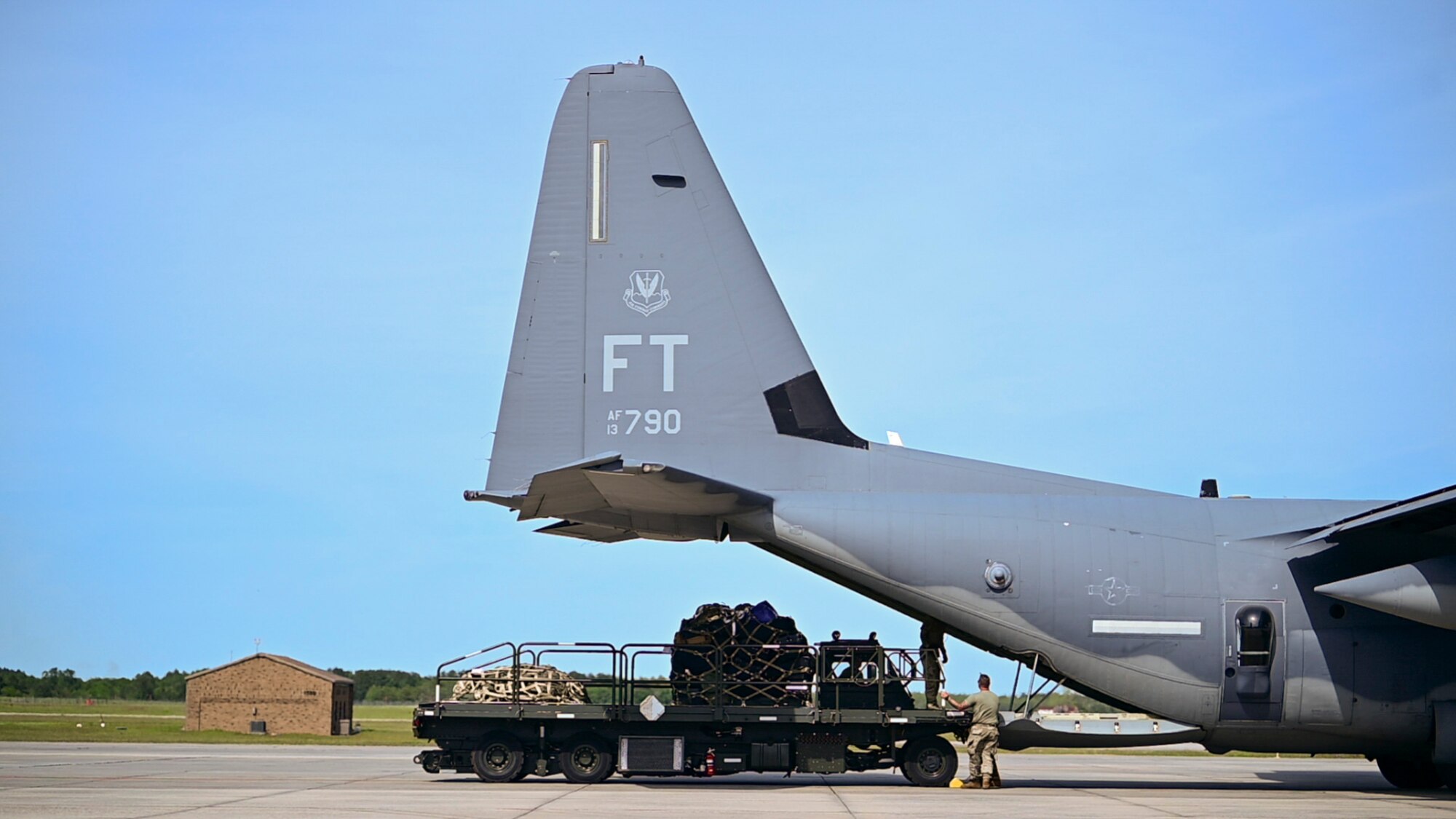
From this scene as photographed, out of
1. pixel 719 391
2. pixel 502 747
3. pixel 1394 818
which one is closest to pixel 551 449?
pixel 719 391

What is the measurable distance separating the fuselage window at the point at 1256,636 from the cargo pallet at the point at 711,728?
11.8 ft

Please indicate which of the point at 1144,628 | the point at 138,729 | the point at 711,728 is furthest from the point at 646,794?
the point at 138,729

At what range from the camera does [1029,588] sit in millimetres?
15648

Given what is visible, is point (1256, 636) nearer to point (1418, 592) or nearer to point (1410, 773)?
point (1418, 592)

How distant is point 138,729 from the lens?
115ft

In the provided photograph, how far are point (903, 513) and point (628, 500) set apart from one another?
3.52 meters

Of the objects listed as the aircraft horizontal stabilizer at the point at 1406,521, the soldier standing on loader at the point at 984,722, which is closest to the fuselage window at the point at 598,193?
the soldier standing on loader at the point at 984,722

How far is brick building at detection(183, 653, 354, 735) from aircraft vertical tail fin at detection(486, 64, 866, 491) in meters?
23.8

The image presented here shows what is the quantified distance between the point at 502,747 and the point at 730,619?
10.9 feet

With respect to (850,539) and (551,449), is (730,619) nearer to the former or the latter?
(850,539)

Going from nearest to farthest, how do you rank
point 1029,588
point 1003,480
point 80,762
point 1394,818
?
point 1394,818 → point 1029,588 → point 1003,480 → point 80,762

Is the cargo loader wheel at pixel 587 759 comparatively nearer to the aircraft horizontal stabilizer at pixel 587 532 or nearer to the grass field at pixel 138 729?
the aircraft horizontal stabilizer at pixel 587 532

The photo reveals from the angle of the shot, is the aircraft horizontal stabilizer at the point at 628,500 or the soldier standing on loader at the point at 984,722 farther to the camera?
the soldier standing on loader at the point at 984,722

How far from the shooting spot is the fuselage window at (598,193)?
16641mm
